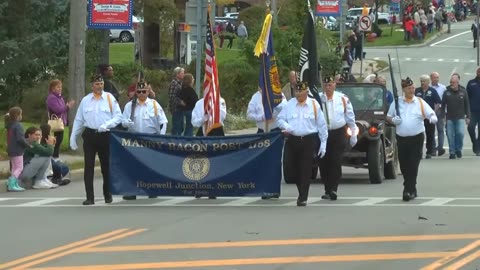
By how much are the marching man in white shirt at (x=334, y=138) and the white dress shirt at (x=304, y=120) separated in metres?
0.74

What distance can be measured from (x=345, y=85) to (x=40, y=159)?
579cm

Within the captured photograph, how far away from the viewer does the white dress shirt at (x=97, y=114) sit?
15875 millimetres

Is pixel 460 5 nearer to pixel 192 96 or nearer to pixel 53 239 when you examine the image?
pixel 192 96

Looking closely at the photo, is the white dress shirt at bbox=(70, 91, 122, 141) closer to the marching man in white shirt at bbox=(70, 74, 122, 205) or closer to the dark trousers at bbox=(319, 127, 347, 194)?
the marching man in white shirt at bbox=(70, 74, 122, 205)

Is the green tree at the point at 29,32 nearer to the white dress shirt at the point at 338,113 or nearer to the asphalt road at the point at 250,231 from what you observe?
the asphalt road at the point at 250,231

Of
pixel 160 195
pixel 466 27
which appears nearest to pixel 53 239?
pixel 160 195

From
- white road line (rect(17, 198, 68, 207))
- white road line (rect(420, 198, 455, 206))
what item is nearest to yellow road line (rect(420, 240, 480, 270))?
white road line (rect(420, 198, 455, 206))

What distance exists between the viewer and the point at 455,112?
81.8ft

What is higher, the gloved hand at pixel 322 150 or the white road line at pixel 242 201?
the gloved hand at pixel 322 150

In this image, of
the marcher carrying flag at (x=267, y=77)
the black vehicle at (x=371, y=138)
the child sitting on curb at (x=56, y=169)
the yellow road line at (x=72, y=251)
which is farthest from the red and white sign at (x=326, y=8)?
the yellow road line at (x=72, y=251)

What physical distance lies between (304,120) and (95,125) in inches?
117

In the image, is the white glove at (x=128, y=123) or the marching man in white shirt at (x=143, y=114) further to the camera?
the marching man in white shirt at (x=143, y=114)

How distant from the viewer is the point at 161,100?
31.7 m

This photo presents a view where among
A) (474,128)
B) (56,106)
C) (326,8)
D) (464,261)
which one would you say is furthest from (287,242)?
(326,8)
